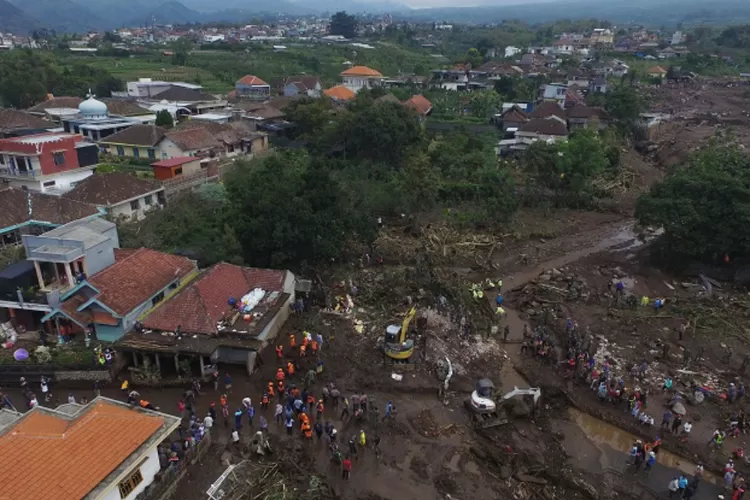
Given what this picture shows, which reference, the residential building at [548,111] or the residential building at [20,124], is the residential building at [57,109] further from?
the residential building at [548,111]

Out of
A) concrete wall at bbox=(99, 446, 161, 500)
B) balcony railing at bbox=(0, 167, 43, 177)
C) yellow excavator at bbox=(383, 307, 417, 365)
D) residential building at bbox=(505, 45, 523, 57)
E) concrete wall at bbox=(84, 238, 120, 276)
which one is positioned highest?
residential building at bbox=(505, 45, 523, 57)

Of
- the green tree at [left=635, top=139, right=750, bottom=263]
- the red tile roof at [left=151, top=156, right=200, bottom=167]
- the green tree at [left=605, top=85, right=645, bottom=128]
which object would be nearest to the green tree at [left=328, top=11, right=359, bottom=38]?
the green tree at [left=605, top=85, right=645, bottom=128]

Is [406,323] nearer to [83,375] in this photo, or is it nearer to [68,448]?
[83,375]

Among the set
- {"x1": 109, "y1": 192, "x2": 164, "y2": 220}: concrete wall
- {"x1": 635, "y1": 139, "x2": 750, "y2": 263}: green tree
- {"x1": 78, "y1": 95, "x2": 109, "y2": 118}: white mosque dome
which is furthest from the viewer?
{"x1": 78, "y1": 95, "x2": 109, "y2": 118}: white mosque dome

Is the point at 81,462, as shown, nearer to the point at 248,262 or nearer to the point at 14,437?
the point at 14,437

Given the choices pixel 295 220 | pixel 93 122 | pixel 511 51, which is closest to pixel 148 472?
pixel 295 220

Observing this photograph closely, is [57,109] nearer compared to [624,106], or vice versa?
[57,109]

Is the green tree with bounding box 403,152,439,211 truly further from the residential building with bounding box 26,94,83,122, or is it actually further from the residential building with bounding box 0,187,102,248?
the residential building with bounding box 26,94,83,122
